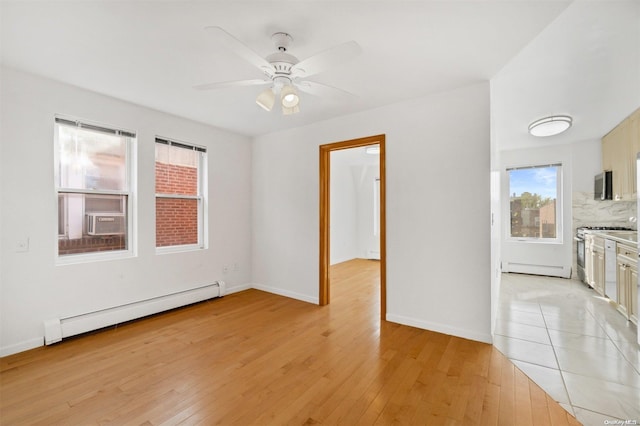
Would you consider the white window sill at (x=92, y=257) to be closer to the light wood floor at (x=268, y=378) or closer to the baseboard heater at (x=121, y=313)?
the baseboard heater at (x=121, y=313)

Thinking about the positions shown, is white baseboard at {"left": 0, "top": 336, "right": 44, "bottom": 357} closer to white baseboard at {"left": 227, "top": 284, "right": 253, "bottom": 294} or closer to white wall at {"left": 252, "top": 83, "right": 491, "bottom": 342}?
white baseboard at {"left": 227, "top": 284, "right": 253, "bottom": 294}

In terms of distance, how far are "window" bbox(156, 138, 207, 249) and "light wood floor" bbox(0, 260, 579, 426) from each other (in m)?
1.20

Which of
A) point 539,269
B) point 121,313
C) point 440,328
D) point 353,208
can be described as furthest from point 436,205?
point 353,208

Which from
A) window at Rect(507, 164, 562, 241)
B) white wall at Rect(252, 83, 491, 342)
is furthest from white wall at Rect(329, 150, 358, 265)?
window at Rect(507, 164, 562, 241)

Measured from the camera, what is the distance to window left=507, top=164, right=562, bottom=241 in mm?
5441

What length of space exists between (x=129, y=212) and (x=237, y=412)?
2.78 meters

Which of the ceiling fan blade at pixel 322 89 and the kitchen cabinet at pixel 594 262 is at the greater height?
the ceiling fan blade at pixel 322 89

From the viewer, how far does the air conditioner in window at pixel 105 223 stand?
3156 millimetres

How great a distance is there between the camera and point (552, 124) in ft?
12.5

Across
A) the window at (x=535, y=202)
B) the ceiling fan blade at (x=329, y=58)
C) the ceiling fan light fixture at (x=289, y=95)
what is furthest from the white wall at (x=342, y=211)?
the ceiling fan blade at (x=329, y=58)

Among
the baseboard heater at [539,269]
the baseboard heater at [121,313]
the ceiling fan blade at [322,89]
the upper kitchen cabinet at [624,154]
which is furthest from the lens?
the baseboard heater at [539,269]

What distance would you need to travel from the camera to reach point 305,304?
3973 millimetres

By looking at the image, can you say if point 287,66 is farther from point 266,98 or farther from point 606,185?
point 606,185

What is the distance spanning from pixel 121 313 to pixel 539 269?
706 centimetres
